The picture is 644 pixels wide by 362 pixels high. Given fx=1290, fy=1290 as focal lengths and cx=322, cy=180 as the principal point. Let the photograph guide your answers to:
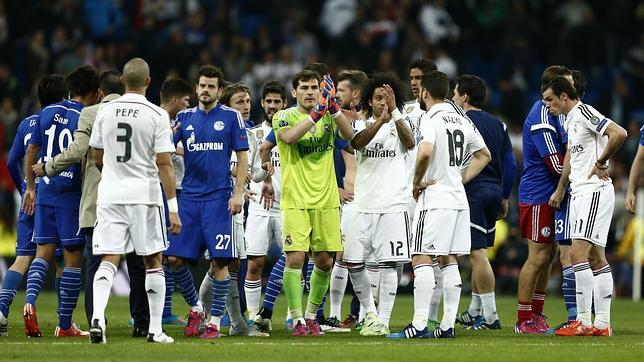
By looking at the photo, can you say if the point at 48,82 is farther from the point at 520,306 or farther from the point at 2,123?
the point at 2,123

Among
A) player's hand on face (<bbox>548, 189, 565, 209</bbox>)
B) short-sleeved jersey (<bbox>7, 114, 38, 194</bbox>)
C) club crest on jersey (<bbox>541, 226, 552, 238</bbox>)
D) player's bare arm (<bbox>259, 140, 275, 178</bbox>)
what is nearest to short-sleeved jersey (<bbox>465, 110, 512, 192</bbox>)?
club crest on jersey (<bbox>541, 226, 552, 238</bbox>)

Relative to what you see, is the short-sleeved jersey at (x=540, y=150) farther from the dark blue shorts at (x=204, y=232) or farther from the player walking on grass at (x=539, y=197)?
the dark blue shorts at (x=204, y=232)

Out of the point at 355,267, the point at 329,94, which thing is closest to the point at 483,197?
the point at 355,267

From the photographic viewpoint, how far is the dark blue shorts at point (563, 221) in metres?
13.4

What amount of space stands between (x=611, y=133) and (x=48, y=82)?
5700 millimetres

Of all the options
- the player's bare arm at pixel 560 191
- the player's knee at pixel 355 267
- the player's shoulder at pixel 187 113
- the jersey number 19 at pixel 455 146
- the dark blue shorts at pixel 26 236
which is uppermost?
the player's shoulder at pixel 187 113

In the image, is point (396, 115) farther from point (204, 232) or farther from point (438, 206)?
point (204, 232)

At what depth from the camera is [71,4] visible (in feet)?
85.4

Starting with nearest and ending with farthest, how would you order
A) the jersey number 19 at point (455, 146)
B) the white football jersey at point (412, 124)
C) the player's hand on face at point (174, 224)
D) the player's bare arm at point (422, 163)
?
the player's hand on face at point (174, 224) → the player's bare arm at point (422, 163) → the jersey number 19 at point (455, 146) → the white football jersey at point (412, 124)

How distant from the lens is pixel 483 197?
14242 millimetres

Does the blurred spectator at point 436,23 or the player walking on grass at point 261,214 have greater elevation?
the blurred spectator at point 436,23

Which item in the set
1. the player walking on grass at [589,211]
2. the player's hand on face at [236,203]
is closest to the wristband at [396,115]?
the player's hand on face at [236,203]

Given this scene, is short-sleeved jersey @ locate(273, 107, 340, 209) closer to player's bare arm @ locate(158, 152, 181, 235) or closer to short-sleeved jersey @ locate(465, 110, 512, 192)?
player's bare arm @ locate(158, 152, 181, 235)

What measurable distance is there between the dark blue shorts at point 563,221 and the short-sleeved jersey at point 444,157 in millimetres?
1475
